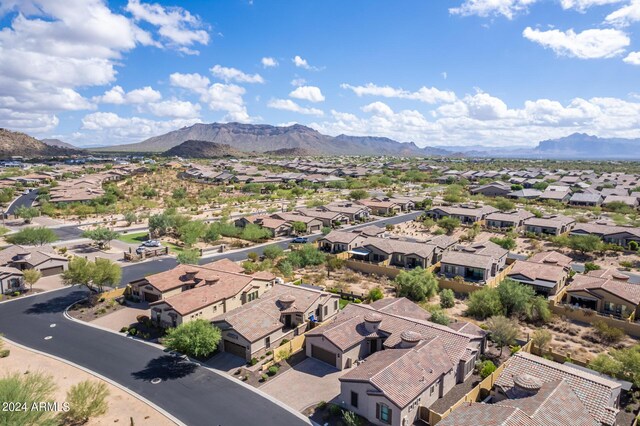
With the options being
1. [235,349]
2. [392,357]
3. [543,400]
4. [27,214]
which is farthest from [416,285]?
[27,214]

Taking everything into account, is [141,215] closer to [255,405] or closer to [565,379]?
[255,405]

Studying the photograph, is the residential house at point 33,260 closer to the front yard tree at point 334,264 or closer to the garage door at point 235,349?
the garage door at point 235,349

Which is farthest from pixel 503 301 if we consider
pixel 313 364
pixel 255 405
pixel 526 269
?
pixel 255 405

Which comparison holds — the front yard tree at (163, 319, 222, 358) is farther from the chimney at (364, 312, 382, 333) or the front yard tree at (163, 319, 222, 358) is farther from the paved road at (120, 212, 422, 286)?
the paved road at (120, 212, 422, 286)

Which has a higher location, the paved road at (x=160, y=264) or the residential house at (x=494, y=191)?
the residential house at (x=494, y=191)

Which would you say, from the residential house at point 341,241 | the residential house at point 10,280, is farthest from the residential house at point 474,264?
the residential house at point 10,280
